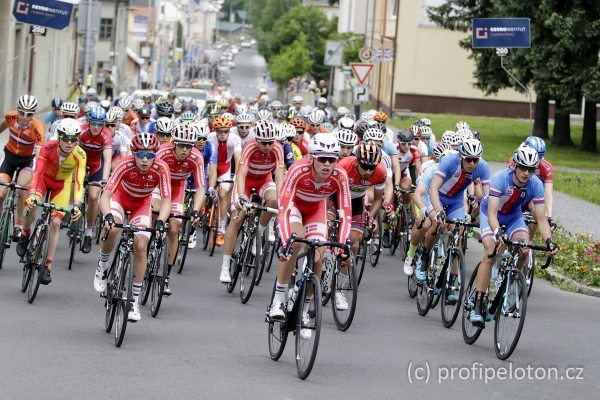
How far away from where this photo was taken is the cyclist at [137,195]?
39.3ft

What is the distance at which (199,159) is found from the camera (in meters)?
14.3

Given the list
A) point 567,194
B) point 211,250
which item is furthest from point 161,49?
point 211,250

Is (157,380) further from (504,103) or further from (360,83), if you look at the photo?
(504,103)

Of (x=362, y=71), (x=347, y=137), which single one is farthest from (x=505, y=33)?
(x=347, y=137)

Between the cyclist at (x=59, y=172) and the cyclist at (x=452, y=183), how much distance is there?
366cm

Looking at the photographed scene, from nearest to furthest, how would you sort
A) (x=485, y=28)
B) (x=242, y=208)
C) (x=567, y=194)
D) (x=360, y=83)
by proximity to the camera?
(x=242, y=208), (x=485, y=28), (x=567, y=194), (x=360, y=83)

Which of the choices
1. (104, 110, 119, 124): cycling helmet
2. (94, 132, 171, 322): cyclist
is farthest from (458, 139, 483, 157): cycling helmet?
(104, 110, 119, 124): cycling helmet

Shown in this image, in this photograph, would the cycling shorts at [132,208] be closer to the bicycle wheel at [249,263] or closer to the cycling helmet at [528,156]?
the bicycle wheel at [249,263]

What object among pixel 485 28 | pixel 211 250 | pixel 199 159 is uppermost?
pixel 485 28

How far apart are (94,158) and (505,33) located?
11.1 metres

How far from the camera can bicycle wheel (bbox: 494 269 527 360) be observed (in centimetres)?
1120

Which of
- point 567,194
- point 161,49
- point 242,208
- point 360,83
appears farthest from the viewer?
point 161,49

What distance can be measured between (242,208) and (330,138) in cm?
287

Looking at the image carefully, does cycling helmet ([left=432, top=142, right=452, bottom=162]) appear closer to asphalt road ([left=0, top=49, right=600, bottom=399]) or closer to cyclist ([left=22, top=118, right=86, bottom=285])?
asphalt road ([left=0, top=49, right=600, bottom=399])
